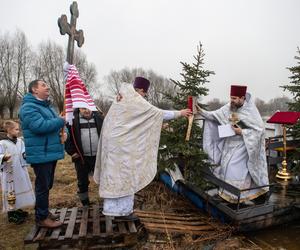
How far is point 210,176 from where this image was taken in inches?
226

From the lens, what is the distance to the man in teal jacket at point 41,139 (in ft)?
13.8

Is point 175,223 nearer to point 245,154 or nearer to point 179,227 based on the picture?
point 179,227

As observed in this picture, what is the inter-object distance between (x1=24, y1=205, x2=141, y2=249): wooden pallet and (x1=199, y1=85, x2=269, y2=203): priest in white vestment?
7.15ft

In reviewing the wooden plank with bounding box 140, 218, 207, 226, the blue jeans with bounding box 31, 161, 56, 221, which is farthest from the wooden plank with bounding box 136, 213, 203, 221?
the blue jeans with bounding box 31, 161, 56, 221

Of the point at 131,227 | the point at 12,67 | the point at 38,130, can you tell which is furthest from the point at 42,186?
the point at 12,67

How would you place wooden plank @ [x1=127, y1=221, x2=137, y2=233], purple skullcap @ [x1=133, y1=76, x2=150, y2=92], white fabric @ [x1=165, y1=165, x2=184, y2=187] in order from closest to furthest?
wooden plank @ [x1=127, y1=221, x2=137, y2=233]
purple skullcap @ [x1=133, y1=76, x2=150, y2=92]
white fabric @ [x1=165, y1=165, x2=184, y2=187]

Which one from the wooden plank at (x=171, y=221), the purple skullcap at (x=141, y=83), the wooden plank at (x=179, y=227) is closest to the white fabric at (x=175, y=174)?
the wooden plank at (x=171, y=221)

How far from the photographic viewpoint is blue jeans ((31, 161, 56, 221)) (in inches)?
171

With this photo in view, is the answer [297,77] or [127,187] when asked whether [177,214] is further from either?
[297,77]

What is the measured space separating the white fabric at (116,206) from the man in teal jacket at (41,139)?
2.51 feet

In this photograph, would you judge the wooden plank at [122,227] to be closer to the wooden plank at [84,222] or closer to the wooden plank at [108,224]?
the wooden plank at [108,224]

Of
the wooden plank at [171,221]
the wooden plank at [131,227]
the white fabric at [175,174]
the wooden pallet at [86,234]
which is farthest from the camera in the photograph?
the white fabric at [175,174]

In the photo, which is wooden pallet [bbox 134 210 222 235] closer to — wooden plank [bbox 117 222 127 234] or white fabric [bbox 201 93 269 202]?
wooden plank [bbox 117 222 127 234]

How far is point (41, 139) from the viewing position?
4.34 meters
